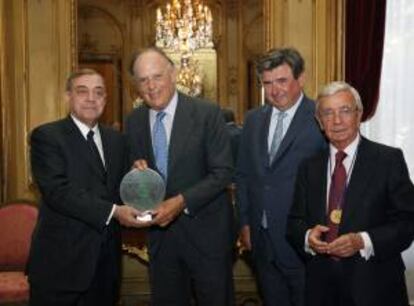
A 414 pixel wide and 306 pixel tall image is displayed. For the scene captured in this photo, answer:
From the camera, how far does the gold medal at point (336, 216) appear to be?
7.11 ft

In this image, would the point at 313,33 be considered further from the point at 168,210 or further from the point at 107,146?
the point at 168,210

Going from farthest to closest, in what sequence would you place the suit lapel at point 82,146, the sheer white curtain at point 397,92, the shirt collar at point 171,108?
the sheer white curtain at point 397,92
the shirt collar at point 171,108
the suit lapel at point 82,146

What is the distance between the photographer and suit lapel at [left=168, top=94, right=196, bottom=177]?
243cm

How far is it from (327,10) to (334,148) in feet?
8.31

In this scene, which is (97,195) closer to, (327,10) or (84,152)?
(84,152)

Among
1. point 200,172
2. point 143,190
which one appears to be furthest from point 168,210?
Answer: point 200,172

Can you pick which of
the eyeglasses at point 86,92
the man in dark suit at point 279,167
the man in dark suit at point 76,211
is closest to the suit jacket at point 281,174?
the man in dark suit at point 279,167

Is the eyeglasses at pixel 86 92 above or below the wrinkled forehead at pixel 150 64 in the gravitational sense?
below

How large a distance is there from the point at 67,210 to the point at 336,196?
3.30 ft

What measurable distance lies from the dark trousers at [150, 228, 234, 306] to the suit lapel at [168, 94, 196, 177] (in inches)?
12.0

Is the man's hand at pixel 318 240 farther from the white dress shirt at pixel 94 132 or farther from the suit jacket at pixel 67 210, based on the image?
the white dress shirt at pixel 94 132

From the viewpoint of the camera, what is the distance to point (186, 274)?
2.52 metres

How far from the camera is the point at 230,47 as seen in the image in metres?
4.83

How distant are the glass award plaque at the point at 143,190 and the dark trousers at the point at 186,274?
21cm
